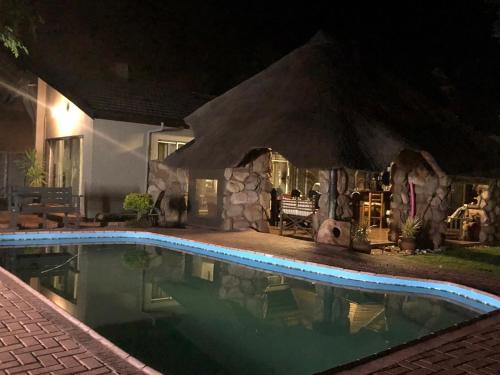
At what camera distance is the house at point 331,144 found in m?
9.46

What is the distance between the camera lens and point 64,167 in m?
15.3

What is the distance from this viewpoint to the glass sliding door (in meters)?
14.6

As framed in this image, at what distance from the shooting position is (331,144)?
29.8 ft

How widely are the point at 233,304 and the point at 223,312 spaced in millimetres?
430

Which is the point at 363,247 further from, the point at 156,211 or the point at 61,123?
the point at 61,123

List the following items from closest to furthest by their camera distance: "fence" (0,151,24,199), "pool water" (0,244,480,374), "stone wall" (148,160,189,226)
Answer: "pool water" (0,244,480,374), "stone wall" (148,160,189,226), "fence" (0,151,24,199)

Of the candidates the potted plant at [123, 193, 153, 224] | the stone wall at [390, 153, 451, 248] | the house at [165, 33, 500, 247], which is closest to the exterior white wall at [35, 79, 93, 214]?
the potted plant at [123, 193, 153, 224]

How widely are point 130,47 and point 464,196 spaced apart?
54.6ft

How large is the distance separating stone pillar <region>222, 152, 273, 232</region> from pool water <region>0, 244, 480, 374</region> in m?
3.24

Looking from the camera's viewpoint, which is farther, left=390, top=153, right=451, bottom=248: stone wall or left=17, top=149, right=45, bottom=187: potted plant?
left=17, top=149, right=45, bottom=187: potted plant

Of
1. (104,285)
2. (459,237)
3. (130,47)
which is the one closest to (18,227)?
(104,285)

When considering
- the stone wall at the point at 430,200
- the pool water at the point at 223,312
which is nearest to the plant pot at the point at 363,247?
the stone wall at the point at 430,200

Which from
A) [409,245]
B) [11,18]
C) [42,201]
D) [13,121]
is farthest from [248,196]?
[13,121]

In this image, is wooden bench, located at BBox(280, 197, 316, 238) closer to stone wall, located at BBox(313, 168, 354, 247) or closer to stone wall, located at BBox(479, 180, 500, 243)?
stone wall, located at BBox(313, 168, 354, 247)
